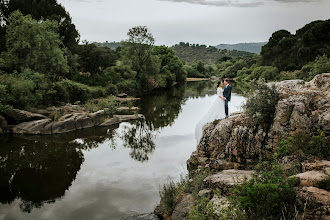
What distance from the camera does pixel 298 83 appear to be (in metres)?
10.9

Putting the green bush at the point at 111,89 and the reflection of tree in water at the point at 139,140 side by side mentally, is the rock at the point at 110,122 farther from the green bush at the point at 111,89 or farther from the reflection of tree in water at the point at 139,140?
the green bush at the point at 111,89

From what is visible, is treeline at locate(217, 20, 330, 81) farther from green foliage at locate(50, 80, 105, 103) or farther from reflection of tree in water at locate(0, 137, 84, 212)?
green foliage at locate(50, 80, 105, 103)

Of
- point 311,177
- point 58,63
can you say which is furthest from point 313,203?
point 58,63

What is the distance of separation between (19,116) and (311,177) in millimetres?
21060

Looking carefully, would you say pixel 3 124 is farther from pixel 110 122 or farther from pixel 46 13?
pixel 46 13

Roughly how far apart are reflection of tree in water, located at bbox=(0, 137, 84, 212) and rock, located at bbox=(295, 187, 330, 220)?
30.3 feet

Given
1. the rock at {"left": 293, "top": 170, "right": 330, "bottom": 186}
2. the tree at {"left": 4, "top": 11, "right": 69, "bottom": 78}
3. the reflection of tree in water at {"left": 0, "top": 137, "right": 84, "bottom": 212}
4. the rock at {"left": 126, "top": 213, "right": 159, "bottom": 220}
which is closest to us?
the rock at {"left": 293, "top": 170, "right": 330, "bottom": 186}

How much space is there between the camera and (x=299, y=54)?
41.3 meters

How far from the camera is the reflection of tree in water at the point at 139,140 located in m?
15.9

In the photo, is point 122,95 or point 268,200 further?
point 122,95

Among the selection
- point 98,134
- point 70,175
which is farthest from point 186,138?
point 70,175

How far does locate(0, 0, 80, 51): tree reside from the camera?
38750 millimetres

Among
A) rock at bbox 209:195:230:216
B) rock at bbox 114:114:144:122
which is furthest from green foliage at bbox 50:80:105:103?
rock at bbox 209:195:230:216

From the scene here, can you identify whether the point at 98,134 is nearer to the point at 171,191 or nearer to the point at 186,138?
the point at 186,138
